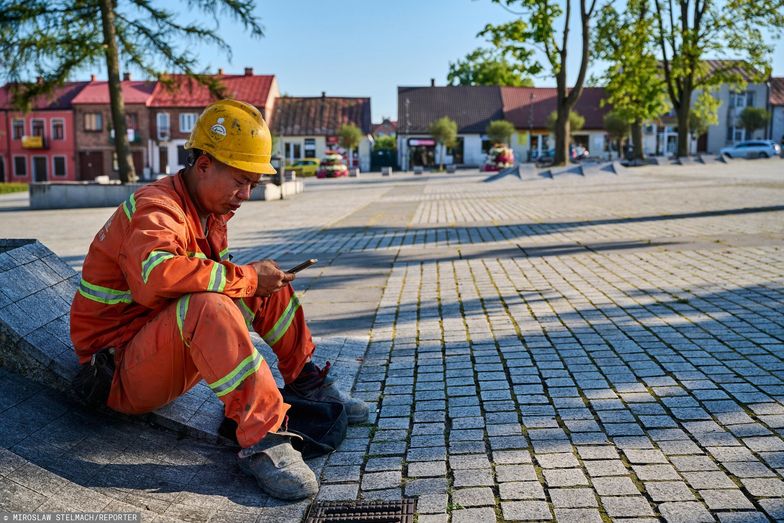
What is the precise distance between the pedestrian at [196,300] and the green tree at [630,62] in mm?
33094

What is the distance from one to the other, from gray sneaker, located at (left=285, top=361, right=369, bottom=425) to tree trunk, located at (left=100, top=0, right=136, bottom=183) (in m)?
19.2

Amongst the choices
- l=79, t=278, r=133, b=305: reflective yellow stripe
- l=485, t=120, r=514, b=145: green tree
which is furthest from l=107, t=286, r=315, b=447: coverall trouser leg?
l=485, t=120, r=514, b=145: green tree

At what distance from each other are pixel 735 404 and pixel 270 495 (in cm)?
223

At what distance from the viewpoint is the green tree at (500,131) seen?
234ft

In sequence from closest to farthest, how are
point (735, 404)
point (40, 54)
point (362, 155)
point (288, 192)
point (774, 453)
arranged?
point (774, 453) → point (735, 404) → point (40, 54) → point (288, 192) → point (362, 155)

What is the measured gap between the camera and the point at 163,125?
230 feet

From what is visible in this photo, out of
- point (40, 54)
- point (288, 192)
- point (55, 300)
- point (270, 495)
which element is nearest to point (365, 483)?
point (270, 495)

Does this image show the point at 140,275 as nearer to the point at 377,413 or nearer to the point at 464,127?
the point at 377,413

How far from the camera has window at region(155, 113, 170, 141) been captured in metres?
69.9

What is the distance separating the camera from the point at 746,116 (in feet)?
250

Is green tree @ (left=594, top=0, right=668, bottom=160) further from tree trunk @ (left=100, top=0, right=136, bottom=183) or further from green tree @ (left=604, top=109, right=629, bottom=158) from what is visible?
green tree @ (left=604, top=109, right=629, bottom=158)

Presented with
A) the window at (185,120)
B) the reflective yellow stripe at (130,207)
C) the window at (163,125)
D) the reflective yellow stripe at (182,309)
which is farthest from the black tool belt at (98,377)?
the window at (163,125)

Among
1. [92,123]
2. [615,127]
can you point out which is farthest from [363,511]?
[92,123]

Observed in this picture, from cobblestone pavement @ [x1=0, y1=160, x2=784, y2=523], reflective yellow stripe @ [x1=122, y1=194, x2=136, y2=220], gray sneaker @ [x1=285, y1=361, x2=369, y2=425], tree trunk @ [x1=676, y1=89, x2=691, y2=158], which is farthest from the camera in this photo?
tree trunk @ [x1=676, y1=89, x2=691, y2=158]
